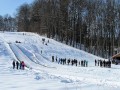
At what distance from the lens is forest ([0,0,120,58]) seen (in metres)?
81.2

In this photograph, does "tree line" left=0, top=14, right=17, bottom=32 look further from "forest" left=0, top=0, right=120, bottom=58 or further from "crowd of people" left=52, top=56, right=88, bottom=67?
"crowd of people" left=52, top=56, right=88, bottom=67

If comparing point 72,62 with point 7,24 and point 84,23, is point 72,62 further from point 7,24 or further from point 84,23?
point 7,24

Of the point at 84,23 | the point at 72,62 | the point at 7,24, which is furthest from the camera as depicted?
the point at 7,24

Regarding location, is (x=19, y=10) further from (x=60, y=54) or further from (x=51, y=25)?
(x=60, y=54)

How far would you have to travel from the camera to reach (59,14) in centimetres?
8969

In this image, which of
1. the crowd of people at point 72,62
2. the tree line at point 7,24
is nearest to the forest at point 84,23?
the crowd of people at point 72,62

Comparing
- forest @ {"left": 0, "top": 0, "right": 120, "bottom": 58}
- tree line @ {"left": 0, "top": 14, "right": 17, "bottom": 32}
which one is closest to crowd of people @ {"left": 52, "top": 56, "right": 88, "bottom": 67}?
forest @ {"left": 0, "top": 0, "right": 120, "bottom": 58}

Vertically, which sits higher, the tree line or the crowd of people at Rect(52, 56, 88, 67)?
the tree line

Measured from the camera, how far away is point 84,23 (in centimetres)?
9119

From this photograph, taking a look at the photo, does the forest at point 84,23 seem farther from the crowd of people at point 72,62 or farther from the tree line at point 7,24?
the tree line at point 7,24

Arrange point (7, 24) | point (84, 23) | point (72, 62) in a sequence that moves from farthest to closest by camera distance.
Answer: point (7, 24) → point (84, 23) → point (72, 62)

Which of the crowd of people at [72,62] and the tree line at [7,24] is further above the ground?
the tree line at [7,24]

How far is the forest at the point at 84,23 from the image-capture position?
81.2 m

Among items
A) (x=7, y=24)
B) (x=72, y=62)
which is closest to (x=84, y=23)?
(x=72, y=62)
